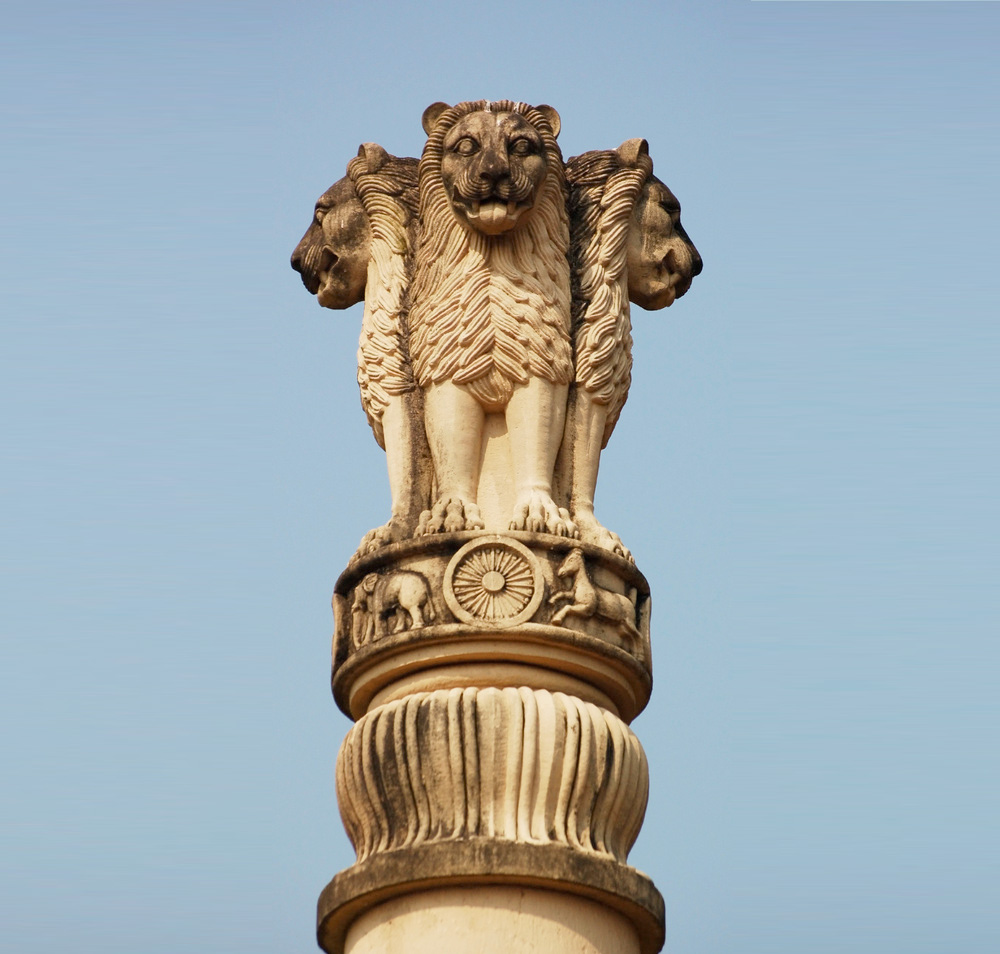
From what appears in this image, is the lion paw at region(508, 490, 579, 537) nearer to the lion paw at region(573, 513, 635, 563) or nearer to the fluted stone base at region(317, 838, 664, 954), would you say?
the lion paw at region(573, 513, 635, 563)

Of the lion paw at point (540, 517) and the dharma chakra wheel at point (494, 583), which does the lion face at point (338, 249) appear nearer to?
the lion paw at point (540, 517)

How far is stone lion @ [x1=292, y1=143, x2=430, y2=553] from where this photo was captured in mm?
11164

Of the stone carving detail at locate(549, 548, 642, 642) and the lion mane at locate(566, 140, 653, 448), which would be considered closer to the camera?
the stone carving detail at locate(549, 548, 642, 642)

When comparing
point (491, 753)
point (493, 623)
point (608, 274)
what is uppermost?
point (608, 274)

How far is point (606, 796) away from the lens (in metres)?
10.0

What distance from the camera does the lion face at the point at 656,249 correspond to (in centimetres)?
1180

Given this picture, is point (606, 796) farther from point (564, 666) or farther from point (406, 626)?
point (406, 626)

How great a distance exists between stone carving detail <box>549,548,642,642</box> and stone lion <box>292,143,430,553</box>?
1035 mm

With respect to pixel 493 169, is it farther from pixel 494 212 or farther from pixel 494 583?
pixel 494 583

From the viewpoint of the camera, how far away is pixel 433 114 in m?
11.6

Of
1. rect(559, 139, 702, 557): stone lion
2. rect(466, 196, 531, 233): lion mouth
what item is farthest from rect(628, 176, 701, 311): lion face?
rect(466, 196, 531, 233): lion mouth

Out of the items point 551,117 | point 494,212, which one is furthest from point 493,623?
point 551,117

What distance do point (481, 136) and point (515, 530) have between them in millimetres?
2432

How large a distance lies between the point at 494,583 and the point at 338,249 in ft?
8.74
